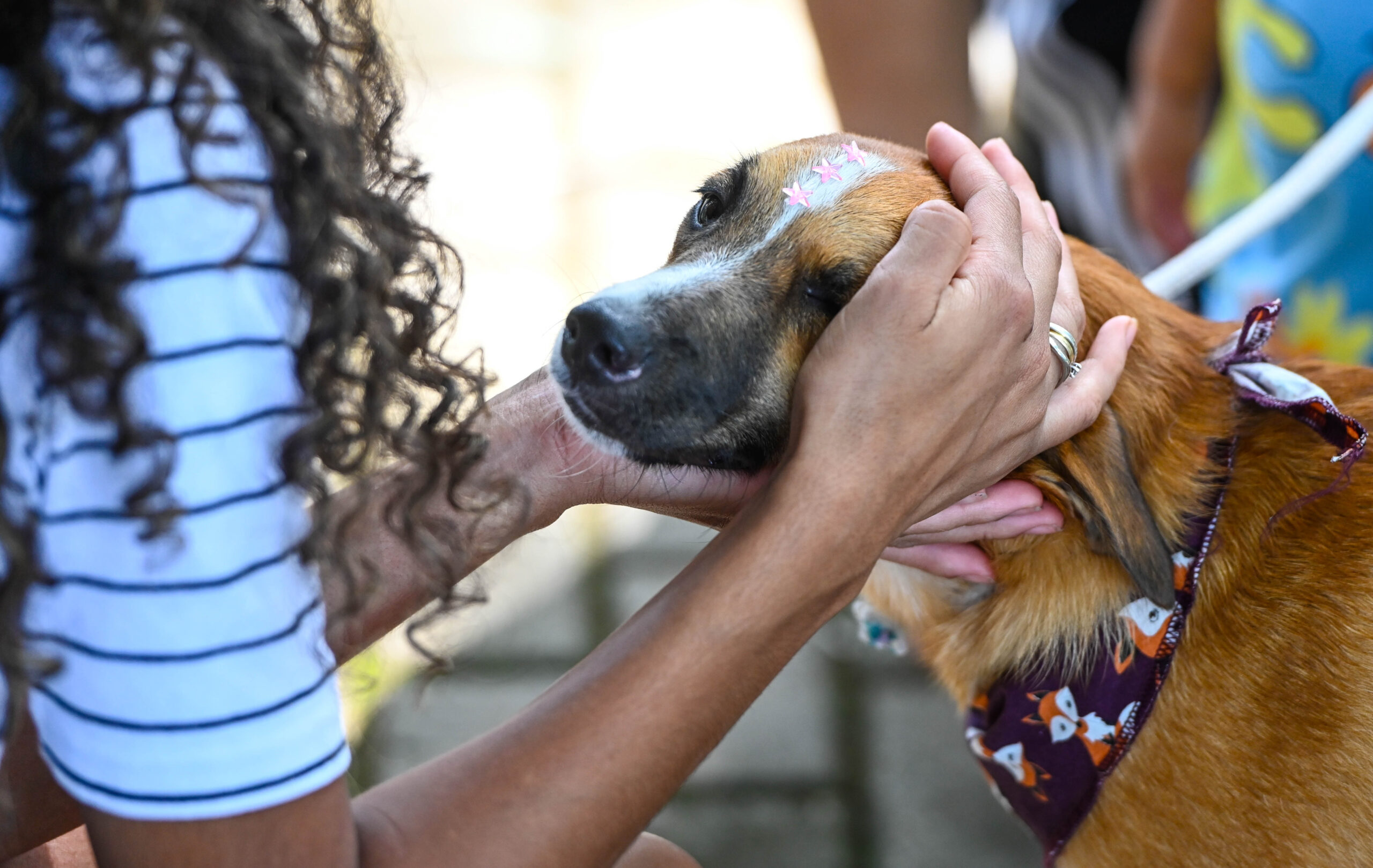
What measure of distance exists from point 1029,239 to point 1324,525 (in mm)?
657

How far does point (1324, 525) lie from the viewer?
5.31ft

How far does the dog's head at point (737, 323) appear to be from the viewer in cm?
155

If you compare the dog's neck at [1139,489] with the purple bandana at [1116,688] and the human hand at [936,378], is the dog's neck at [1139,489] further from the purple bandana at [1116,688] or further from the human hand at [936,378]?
the human hand at [936,378]

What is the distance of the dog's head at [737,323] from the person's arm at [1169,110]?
173 centimetres

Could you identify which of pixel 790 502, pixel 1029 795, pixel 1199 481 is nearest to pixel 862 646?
pixel 1029 795

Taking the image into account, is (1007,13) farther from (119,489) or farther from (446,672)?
(119,489)

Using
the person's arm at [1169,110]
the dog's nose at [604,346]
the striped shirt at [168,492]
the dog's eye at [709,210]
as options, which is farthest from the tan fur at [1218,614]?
the person's arm at [1169,110]

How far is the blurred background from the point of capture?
8.76ft

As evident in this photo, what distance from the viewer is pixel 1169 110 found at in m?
3.18

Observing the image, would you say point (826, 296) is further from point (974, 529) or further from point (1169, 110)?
point (1169, 110)

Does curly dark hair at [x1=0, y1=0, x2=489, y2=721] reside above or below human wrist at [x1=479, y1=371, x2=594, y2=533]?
above

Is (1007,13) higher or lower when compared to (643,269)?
higher

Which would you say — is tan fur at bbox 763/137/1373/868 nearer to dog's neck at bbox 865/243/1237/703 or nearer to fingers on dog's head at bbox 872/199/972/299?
dog's neck at bbox 865/243/1237/703

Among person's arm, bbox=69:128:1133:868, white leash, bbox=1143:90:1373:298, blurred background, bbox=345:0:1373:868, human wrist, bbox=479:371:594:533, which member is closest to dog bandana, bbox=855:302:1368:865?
white leash, bbox=1143:90:1373:298
